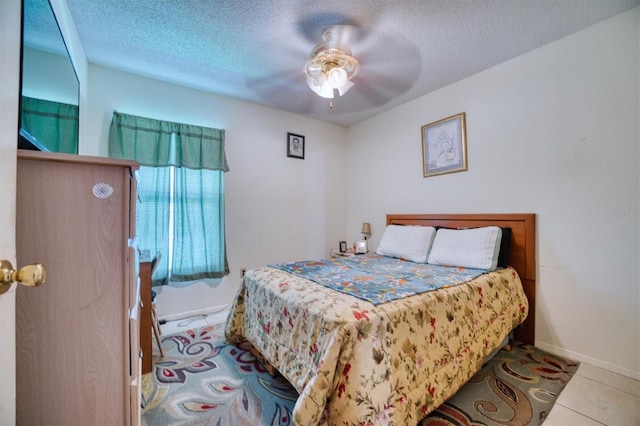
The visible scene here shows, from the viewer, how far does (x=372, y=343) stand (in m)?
1.20

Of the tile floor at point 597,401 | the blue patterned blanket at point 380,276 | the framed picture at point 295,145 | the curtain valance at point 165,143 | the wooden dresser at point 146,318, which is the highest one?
A: the framed picture at point 295,145

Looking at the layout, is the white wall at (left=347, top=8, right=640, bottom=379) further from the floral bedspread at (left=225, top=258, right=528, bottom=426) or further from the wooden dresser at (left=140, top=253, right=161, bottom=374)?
the wooden dresser at (left=140, top=253, right=161, bottom=374)

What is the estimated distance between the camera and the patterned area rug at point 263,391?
1476 millimetres

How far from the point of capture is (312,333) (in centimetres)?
Answer: 139

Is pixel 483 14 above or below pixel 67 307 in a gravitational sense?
above

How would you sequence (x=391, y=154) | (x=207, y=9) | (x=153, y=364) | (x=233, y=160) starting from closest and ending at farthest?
(x=207, y=9)
(x=153, y=364)
(x=233, y=160)
(x=391, y=154)

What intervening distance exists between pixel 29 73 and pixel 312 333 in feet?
5.14

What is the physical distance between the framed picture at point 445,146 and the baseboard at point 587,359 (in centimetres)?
169

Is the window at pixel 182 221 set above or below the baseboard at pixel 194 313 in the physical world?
above

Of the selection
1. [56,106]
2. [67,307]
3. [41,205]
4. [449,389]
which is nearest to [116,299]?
[67,307]

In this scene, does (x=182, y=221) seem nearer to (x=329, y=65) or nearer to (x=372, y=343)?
(x=329, y=65)

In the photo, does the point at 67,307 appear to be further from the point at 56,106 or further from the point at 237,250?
the point at 237,250

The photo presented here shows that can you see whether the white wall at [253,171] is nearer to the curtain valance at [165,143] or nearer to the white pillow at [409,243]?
the curtain valance at [165,143]

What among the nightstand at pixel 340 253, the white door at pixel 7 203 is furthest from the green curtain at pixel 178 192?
the white door at pixel 7 203
